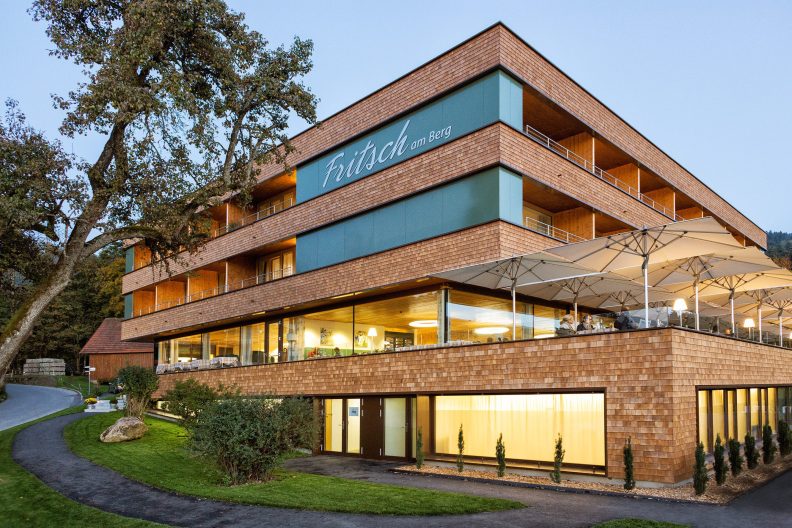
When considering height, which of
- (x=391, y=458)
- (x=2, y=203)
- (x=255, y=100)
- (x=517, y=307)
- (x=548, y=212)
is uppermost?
(x=255, y=100)

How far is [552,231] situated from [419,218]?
522cm

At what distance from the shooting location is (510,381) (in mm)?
16906

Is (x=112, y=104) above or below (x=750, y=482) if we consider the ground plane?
above

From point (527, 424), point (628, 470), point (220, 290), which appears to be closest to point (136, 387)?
point (220, 290)

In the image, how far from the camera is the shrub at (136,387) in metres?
25.9

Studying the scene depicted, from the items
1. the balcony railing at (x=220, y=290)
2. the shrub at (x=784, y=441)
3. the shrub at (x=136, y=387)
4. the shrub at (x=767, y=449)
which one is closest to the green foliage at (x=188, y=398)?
the shrub at (x=136, y=387)

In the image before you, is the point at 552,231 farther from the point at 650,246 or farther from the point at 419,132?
the point at 650,246

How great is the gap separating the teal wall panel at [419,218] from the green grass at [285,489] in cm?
863

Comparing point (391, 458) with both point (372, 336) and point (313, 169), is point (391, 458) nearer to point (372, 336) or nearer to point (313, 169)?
point (372, 336)

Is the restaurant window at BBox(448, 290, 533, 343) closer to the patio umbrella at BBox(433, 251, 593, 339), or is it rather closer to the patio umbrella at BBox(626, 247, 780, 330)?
the patio umbrella at BBox(433, 251, 593, 339)

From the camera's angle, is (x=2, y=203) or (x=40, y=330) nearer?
(x=2, y=203)

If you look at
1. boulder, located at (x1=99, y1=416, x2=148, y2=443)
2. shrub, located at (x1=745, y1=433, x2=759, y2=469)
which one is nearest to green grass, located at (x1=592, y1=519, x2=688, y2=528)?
shrub, located at (x1=745, y1=433, x2=759, y2=469)

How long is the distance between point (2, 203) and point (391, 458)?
12.7 metres

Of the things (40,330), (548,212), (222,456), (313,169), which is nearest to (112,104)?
(222,456)
